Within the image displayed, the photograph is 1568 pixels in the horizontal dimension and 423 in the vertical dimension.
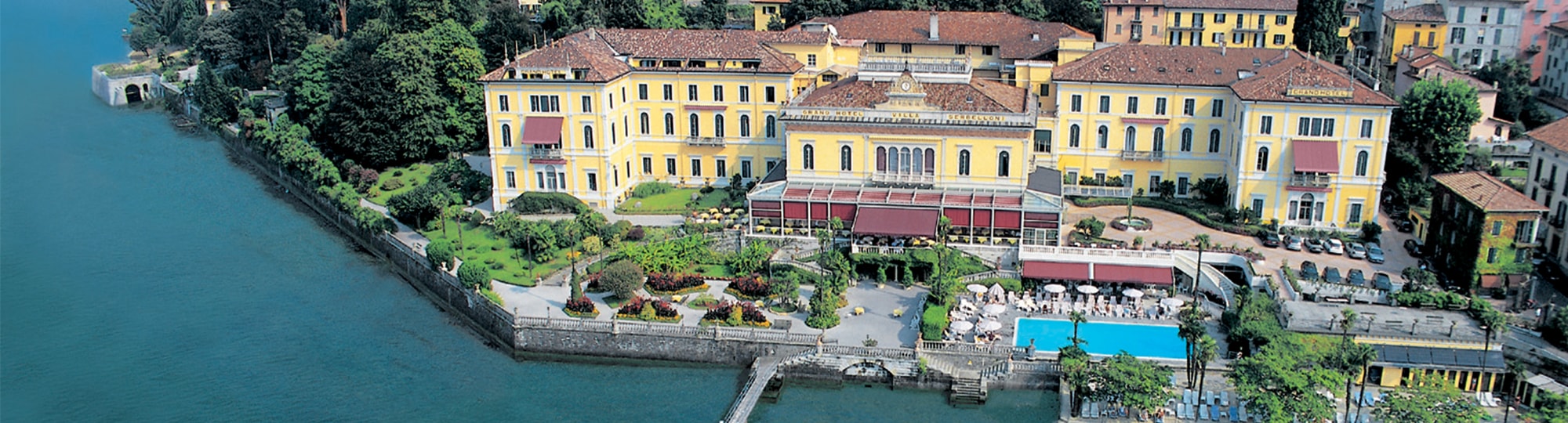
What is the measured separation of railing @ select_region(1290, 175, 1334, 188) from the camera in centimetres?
6191

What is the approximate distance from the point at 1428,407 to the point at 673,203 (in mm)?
42860

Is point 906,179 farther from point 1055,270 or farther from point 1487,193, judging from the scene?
point 1487,193

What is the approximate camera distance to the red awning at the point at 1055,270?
5575 cm

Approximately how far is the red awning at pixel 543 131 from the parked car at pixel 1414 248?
147 feet

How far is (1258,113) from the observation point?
62.2m

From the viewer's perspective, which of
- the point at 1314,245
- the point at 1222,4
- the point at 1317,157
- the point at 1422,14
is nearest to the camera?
the point at 1314,245

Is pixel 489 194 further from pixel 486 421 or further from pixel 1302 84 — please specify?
pixel 1302 84

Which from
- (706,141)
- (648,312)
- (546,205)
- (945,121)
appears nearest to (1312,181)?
(945,121)

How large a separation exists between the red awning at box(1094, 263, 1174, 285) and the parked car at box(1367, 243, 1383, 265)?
1052 cm

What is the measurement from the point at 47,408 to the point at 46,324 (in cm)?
1018

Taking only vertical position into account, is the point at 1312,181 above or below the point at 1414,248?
above

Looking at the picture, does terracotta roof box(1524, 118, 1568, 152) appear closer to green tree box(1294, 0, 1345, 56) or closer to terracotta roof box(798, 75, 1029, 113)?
terracotta roof box(798, 75, 1029, 113)

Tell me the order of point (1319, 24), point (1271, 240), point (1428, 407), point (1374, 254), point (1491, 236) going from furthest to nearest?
point (1319, 24)
point (1271, 240)
point (1374, 254)
point (1491, 236)
point (1428, 407)

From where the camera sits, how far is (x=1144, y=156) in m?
69.1
